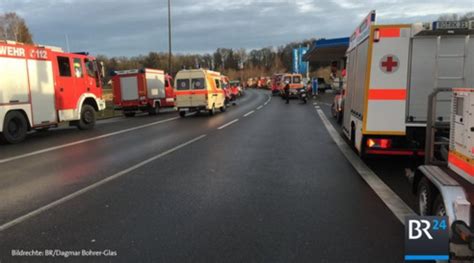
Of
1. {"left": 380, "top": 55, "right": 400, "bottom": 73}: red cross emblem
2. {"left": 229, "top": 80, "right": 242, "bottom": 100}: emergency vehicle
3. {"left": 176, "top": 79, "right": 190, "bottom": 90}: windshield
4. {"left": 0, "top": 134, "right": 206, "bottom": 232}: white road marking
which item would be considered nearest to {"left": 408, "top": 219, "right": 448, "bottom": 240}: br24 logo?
{"left": 0, "top": 134, "right": 206, "bottom": 232}: white road marking

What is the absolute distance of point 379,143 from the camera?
7887 millimetres

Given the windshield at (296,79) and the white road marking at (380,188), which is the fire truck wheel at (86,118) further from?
the windshield at (296,79)

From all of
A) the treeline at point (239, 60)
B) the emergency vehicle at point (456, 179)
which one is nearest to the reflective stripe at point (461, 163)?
→ the emergency vehicle at point (456, 179)

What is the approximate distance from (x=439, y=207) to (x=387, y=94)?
373 cm

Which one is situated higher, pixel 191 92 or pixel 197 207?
pixel 191 92

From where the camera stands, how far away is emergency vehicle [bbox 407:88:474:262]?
11.8ft

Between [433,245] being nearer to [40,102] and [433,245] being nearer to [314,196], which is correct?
[314,196]

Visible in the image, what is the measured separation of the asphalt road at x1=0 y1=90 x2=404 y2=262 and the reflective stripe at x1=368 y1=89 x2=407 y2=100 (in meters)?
1.51

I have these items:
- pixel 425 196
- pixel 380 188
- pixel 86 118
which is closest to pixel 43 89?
pixel 86 118

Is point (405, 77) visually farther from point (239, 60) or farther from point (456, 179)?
point (239, 60)

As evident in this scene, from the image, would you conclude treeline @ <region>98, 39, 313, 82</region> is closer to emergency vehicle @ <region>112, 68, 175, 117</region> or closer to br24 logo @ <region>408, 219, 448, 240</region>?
emergency vehicle @ <region>112, 68, 175, 117</region>

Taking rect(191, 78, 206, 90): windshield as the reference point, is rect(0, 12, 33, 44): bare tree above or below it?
above

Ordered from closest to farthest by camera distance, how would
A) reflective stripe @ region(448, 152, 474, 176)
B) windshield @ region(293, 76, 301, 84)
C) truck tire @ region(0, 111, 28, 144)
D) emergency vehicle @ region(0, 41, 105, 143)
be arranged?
reflective stripe @ region(448, 152, 474, 176), truck tire @ region(0, 111, 28, 144), emergency vehicle @ region(0, 41, 105, 143), windshield @ region(293, 76, 301, 84)

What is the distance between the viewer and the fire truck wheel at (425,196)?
4.65 metres
